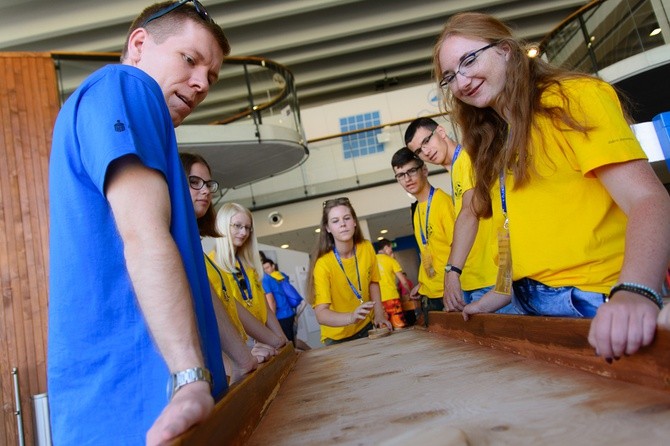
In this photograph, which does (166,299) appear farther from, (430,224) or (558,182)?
(430,224)

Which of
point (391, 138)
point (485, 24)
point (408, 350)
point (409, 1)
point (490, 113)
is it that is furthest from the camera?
point (409, 1)

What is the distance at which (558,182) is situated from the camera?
4.29ft

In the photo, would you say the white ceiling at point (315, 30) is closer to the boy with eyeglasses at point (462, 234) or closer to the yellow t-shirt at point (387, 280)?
the yellow t-shirt at point (387, 280)

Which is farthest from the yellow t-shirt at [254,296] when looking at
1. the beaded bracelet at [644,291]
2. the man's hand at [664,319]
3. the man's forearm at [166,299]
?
the man's hand at [664,319]

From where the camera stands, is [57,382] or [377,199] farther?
[377,199]

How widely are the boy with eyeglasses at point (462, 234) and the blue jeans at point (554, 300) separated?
1.20 ft

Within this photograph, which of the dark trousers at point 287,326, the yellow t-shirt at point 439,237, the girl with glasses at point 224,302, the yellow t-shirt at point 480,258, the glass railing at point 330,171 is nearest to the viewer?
the girl with glasses at point 224,302

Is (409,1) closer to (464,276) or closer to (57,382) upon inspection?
(464,276)


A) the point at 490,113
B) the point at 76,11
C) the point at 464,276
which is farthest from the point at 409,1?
the point at 490,113

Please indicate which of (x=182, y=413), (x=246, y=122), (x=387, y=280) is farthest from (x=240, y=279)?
(x=246, y=122)

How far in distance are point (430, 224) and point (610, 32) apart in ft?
19.9

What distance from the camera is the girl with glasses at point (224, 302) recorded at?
1.75m

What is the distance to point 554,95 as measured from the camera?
4.29 feet

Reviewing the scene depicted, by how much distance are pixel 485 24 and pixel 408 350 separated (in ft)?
3.55
